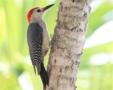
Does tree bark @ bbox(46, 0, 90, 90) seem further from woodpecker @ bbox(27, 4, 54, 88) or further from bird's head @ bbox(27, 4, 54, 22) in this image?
bird's head @ bbox(27, 4, 54, 22)

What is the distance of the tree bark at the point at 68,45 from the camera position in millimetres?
1602

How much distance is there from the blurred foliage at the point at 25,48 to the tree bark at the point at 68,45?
911mm

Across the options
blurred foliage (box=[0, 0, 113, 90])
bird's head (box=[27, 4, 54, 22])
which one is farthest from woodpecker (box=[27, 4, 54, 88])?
blurred foliage (box=[0, 0, 113, 90])

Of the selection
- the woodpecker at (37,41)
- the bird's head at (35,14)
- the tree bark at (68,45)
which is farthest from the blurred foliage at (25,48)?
the tree bark at (68,45)

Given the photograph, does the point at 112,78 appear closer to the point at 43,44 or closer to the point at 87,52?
the point at 87,52

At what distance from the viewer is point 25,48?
8.95 feet

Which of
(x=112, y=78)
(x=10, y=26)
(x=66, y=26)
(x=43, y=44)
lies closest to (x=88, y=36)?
(x=112, y=78)

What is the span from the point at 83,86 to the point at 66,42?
3.30 feet

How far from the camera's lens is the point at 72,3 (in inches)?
63.1

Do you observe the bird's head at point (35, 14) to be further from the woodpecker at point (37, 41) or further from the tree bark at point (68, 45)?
the tree bark at point (68, 45)

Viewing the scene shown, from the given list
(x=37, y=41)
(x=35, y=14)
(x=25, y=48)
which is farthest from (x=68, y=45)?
(x=25, y=48)

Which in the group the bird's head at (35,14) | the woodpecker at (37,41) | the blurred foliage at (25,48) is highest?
the bird's head at (35,14)

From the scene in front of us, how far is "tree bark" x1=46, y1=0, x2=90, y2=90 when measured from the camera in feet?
5.25

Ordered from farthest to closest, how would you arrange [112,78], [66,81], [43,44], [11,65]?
[11,65] → [112,78] → [43,44] → [66,81]
